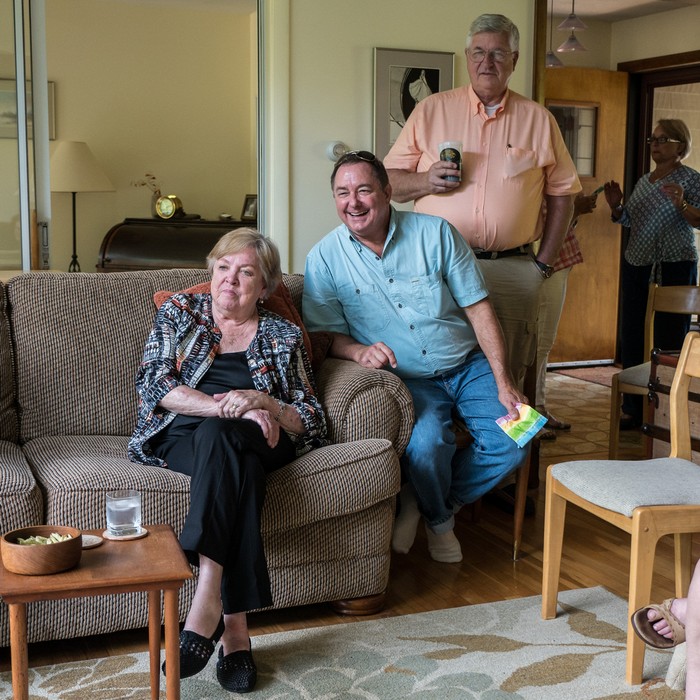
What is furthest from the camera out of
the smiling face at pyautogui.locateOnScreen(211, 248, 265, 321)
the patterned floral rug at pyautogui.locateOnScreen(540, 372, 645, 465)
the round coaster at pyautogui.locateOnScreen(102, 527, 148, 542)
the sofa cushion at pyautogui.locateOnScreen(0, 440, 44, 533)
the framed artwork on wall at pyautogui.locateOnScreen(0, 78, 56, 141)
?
the patterned floral rug at pyautogui.locateOnScreen(540, 372, 645, 465)

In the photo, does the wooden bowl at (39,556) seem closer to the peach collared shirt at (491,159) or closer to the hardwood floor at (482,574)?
the hardwood floor at (482,574)

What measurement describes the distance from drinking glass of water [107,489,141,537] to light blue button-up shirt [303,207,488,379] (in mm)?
1157

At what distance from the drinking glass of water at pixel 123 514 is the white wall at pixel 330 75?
2409 mm

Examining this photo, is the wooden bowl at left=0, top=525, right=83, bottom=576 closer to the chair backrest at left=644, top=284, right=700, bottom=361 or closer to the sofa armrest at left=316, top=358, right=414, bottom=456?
the sofa armrest at left=316, top=358, right=414, bottom=456

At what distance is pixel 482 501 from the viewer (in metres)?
3.54

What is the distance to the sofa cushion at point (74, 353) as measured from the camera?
2695 millimetres

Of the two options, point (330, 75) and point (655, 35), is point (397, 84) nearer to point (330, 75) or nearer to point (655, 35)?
point (330, 75)

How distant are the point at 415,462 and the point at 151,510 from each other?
0.82 meters

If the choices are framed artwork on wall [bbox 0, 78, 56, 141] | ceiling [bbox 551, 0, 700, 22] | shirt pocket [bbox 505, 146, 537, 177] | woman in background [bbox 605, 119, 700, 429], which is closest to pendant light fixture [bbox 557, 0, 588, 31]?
ceiling [bbox 551, 0, 700, 22]

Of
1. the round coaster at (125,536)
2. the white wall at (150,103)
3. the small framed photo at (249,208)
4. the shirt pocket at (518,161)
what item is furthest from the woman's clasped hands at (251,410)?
the white wall at (150,103)

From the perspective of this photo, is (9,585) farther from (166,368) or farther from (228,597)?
(166,368)

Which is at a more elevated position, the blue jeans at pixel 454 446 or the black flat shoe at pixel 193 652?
the blue jeans at pixel 454 446

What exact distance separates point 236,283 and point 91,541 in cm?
88

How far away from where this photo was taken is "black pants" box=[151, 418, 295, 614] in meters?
2.09
